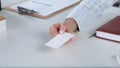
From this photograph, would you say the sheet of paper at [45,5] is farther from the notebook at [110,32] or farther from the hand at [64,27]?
the notebook at [110,32]

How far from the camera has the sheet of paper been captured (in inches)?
56.0

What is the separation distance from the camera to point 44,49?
3.29 feet

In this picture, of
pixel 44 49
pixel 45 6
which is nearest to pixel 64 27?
pixel 44 49

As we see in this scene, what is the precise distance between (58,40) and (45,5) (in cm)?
56

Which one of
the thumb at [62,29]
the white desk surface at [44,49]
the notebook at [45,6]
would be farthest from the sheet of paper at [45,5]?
the thumb at [62,29]

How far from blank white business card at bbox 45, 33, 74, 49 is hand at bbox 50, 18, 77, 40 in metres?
0.03

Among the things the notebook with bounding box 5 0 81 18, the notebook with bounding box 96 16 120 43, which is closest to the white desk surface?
the notebook with bounding box 96 16 120 43

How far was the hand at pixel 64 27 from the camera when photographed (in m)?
1.07

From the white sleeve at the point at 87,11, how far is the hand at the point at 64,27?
25 mm

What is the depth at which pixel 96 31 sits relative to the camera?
110 cm

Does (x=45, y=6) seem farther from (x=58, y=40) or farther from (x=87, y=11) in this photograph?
(x=58, y=40)

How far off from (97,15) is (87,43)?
272mm

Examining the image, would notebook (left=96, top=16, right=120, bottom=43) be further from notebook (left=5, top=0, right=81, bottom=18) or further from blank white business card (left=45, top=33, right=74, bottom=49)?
notebook (left=5, top=0, right=81, bottom=18)

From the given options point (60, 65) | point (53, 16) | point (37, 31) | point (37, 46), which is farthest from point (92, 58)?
point (53, 16)
